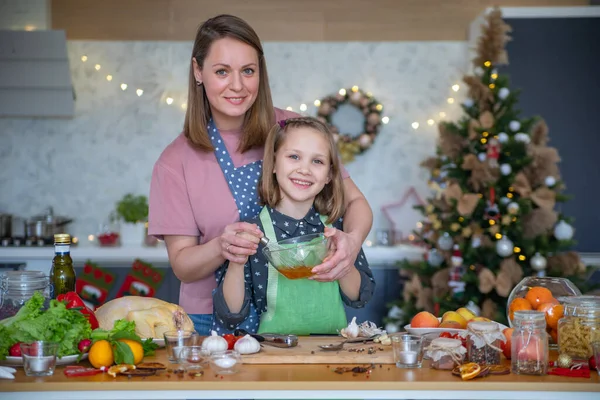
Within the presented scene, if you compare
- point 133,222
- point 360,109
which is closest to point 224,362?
point 133,222

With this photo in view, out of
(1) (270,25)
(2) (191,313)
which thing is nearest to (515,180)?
(1) (270,25)

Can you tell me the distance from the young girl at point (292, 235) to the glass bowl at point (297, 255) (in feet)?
1.23

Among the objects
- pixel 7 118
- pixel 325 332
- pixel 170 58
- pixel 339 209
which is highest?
pixel 170 58

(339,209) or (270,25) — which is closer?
(339,209)

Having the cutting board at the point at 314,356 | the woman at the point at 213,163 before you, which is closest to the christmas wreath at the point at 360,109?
the woman at the point at 213,163

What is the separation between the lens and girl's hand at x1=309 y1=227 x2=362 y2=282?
6.85 ft

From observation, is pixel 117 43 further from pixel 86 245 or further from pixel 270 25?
pixel 86 245

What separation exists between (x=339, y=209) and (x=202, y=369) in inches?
36.1

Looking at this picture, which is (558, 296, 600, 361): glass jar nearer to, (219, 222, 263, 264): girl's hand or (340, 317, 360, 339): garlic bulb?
(340, 317, 360, 339): garlic bulb

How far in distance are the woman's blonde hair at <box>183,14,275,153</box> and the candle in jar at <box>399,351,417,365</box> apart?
1024mm

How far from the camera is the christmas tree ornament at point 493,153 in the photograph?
4.60 metres

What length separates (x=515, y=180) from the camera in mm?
4582

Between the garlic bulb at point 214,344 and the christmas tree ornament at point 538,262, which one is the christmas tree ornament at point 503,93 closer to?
the christmas tree ornament at point 538,262

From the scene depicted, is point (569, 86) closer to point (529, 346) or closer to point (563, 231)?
point (563, 231)
